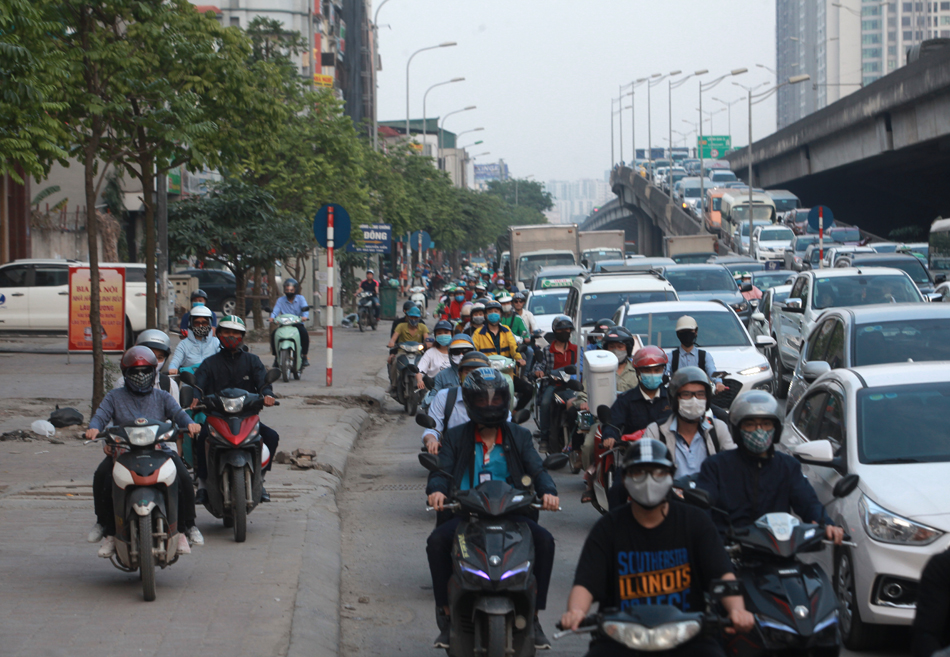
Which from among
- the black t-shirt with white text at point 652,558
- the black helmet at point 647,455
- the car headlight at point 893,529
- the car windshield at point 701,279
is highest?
the car windshield at point 701,279

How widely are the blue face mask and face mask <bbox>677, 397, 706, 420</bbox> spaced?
1.36 meters

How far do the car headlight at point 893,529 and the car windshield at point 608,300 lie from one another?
37.6 ft

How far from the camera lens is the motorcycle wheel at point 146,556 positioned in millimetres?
6645

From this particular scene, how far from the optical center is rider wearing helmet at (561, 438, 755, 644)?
4.20 meters

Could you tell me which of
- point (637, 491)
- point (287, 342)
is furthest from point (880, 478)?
point (287, 342)

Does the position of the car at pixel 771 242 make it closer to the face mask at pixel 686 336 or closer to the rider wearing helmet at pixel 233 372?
the face mask at pixel 686 336

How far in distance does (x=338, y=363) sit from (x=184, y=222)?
5795 mm

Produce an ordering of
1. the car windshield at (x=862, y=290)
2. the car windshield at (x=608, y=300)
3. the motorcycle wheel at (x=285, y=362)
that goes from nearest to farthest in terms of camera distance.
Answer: the car windshield at (x=862, y=290)
the car windshield at (x=608, y=300)
the motorcycle wheel at (x=285, y=362)

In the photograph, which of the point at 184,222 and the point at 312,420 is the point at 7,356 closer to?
the point at 184,222

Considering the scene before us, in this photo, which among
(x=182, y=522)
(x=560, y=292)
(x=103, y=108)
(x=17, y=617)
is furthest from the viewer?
(x=560, y=292)

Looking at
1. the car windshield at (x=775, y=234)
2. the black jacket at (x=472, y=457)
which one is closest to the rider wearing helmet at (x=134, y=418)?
the black jacket at (x=472, y=457)

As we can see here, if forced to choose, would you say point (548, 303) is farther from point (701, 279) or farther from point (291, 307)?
point (291, 307)

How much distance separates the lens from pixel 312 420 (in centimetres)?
1535

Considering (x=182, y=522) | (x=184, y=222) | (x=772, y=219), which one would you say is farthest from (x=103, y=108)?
(x=772, y=219)
